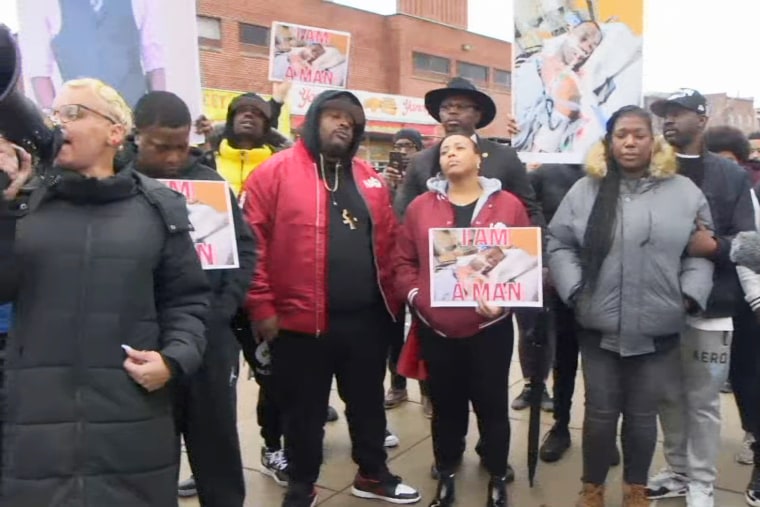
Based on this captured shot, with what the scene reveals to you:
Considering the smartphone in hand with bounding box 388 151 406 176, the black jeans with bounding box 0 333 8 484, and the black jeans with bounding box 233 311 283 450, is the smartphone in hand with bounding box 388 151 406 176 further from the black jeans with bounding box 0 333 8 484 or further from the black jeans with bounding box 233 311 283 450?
the black jeans with bounding box 0 333 8 484

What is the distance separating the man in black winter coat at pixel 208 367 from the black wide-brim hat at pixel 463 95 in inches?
59.5

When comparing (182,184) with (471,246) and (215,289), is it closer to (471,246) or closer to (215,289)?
(215,289)

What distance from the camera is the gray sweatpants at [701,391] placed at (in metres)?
3.50

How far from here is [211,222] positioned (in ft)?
9.95

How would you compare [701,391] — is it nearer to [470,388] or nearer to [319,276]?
[470,388]

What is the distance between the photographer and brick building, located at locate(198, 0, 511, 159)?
29203mm

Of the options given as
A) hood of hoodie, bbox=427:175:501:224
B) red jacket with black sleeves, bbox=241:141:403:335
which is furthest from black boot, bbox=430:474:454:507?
hood of hoodie, bbox=427:175:501:224

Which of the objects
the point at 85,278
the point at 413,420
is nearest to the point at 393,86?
the point at 413,420

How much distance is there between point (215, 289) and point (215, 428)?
0.55 metres

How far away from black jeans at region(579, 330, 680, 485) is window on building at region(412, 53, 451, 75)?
117ft

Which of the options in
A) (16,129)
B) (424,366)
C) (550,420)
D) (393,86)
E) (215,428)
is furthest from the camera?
(393,86)

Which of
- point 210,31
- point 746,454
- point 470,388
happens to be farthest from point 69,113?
point 210,31

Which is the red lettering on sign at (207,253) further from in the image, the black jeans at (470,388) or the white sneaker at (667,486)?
the white sneaker at (667,486)

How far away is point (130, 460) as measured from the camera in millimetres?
2145
